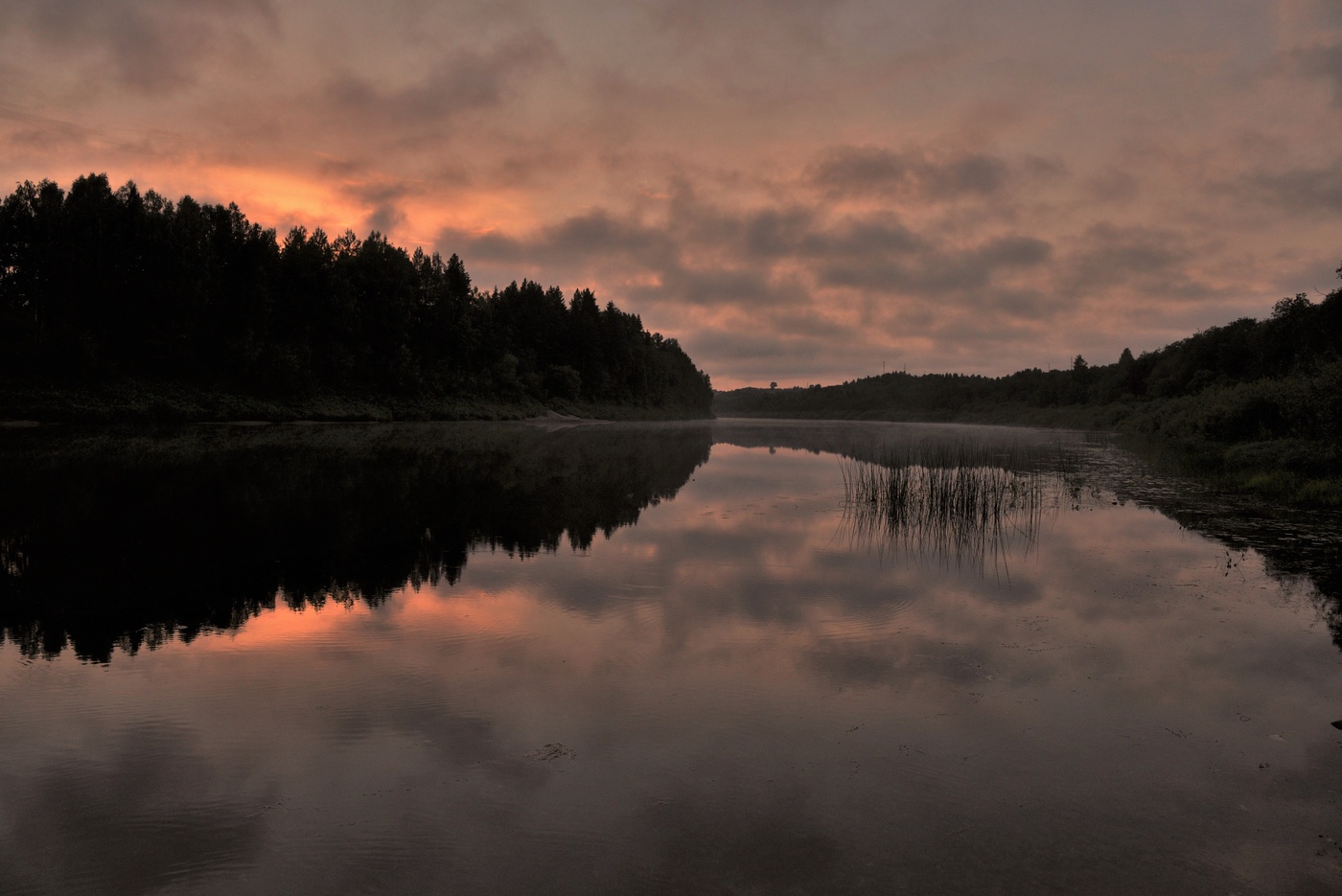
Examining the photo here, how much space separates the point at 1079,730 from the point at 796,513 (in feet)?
33.9

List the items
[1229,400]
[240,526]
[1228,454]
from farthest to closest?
[1229,400] → [1228,454] → [240,526]

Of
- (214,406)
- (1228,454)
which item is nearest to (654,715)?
(1228,454)

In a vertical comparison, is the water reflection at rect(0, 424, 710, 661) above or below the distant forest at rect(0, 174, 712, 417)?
below

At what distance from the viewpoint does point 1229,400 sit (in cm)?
3538

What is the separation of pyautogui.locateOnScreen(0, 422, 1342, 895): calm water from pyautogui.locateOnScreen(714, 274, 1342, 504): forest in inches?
528

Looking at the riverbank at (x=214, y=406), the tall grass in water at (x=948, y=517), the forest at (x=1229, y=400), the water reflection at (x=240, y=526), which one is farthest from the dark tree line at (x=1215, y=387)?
the riverbank at (x=214, y=406)

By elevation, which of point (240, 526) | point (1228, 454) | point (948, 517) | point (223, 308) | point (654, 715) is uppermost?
point (223, 308)

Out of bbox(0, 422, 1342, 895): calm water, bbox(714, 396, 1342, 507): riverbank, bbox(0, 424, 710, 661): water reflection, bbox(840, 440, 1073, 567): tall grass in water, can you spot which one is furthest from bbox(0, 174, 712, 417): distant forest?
bbox(714, 396, 1342, 507): riverbank

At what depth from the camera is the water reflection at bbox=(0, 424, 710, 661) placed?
7266 millimetres

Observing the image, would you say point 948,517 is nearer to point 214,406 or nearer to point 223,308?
point 214,406

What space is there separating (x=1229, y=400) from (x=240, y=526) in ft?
140

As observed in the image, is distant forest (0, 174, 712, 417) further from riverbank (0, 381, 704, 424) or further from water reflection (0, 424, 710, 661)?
water reflection (0, 424, 710, 661)

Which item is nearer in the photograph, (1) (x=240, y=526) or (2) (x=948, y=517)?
(1) (x=240, y=526)

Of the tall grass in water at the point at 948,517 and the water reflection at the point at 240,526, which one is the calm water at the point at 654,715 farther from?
the tall grass in water at the point at 948,517
